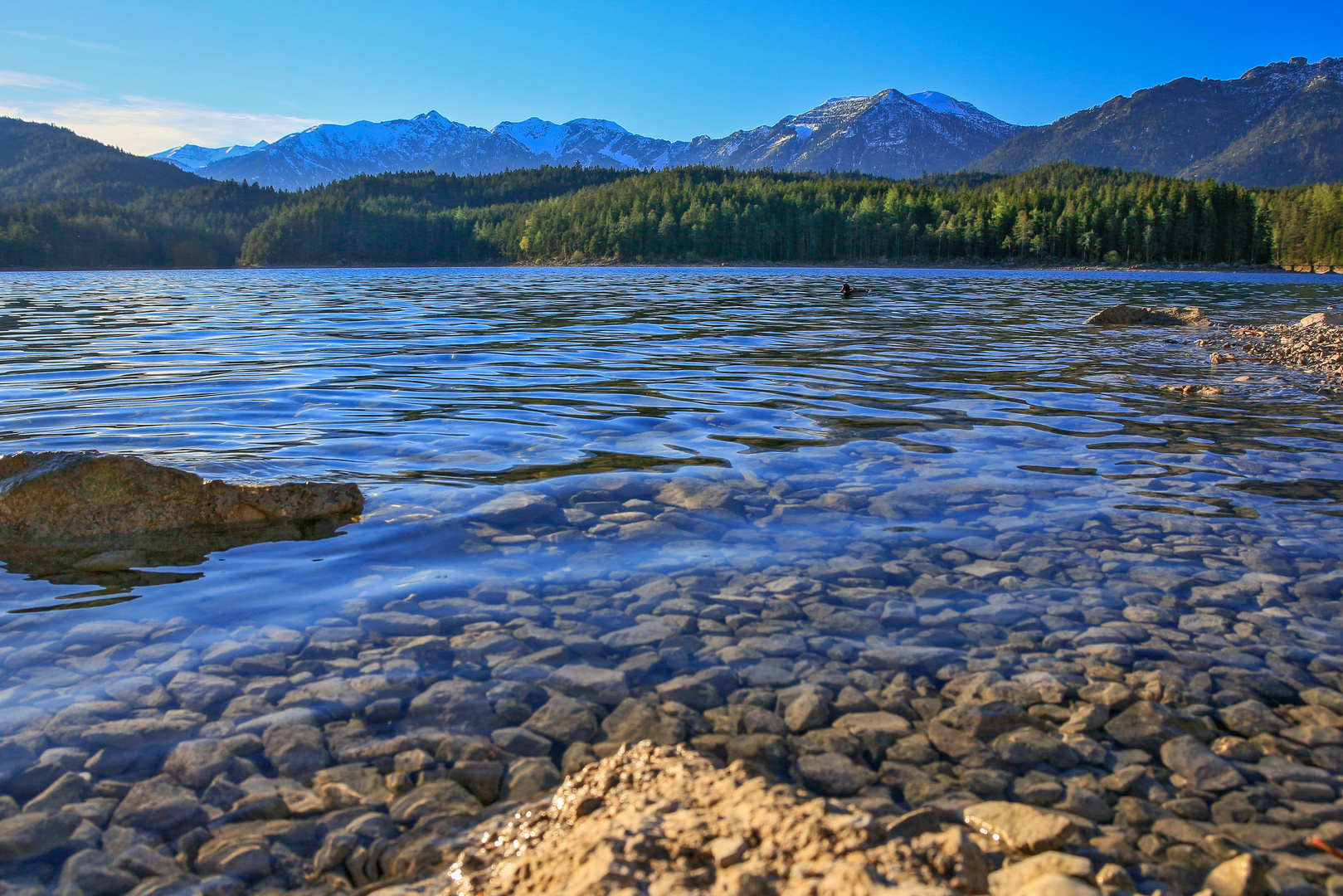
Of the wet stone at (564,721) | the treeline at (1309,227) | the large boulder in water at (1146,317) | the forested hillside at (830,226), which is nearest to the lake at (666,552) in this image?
the wet stone at (564,721)

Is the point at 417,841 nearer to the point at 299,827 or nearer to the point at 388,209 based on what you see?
the point at 299,827

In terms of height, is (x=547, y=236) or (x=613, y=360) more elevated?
(x=547, y=236)

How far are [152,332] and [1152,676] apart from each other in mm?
23161

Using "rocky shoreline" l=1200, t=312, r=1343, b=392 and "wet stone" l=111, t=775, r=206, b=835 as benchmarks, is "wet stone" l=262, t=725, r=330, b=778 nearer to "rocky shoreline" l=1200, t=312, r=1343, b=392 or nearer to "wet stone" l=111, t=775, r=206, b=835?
"wet stone" l=111, t=775, r=206, b=835

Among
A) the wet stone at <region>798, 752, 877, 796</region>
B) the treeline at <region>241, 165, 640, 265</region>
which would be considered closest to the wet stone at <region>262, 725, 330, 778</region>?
the wet stone at <region>798, 752, 877, 796</region>

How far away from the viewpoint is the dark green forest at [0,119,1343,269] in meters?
122

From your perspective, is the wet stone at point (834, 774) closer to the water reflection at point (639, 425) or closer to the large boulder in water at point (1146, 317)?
the water reflection at point (639, 425)

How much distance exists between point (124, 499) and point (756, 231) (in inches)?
5525

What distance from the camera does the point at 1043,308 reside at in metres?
30.5

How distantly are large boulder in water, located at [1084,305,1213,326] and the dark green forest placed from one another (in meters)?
106

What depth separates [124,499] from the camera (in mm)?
5656

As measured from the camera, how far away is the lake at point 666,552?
11.9 feet

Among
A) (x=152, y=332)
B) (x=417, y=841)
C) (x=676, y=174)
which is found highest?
(x=676, y=174)

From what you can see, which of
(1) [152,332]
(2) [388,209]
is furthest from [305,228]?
(1) [152,332]
